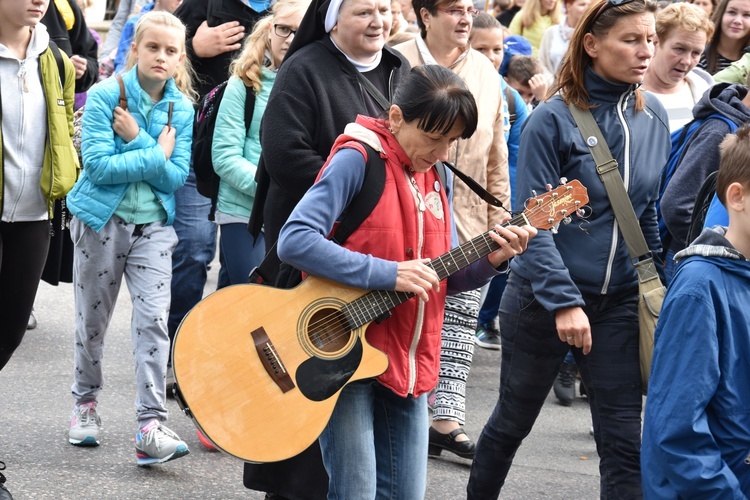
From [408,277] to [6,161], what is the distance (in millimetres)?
2075

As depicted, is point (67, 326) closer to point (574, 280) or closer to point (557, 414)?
point (557, 414)

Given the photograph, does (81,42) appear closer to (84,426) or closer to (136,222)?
(136,222)

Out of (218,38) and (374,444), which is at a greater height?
(218,38)

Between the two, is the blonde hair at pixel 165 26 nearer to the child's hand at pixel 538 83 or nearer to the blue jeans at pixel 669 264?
the blue jeans at pixel 669 264

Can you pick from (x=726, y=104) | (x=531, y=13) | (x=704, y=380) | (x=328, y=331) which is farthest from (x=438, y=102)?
(x=531, y=13)

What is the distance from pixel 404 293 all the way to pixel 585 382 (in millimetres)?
1113

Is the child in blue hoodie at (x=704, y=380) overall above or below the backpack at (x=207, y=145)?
above

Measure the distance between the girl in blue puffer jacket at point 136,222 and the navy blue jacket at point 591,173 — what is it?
185 cm

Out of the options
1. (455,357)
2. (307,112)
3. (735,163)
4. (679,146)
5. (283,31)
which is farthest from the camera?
(455,357)

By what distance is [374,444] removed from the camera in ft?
12.0

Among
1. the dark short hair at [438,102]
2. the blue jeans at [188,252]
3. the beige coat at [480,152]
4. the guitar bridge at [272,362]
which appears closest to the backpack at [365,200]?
the dark short hair at [438,102]

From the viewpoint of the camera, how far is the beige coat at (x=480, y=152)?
580cm

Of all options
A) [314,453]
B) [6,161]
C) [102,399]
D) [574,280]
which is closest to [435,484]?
[314,453]

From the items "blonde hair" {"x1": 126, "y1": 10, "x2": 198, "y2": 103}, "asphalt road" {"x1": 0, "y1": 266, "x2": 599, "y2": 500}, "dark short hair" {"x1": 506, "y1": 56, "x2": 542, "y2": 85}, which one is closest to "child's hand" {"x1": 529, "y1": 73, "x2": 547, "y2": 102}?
"dark short hair" {"x1": 506, "y1": 56, "x2": 542, "y2": 85}
